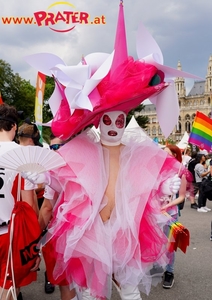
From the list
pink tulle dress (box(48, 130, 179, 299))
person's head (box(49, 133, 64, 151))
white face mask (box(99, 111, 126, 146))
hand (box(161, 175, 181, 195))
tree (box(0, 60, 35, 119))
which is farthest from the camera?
tree (box(0, 60, 35, 119))

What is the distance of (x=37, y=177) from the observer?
229 cm

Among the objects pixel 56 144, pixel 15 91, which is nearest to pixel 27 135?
pixel 56 144

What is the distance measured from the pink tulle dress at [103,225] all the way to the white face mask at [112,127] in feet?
0.60

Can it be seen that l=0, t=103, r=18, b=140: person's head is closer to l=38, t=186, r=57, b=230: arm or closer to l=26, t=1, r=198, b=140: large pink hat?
l=26, t=1, r=198, b=140: large pink hat

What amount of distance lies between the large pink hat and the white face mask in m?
0.06

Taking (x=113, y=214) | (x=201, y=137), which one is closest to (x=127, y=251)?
(x=113, y=214)

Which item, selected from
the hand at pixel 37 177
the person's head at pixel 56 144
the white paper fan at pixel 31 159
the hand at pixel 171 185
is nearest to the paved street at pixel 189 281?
the person's head at pixel 56 144

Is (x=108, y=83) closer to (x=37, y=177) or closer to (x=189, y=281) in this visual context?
(x=37, y=177)

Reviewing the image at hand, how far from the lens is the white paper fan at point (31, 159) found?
212 cm

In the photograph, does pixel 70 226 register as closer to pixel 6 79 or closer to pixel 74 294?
pixel 74 294

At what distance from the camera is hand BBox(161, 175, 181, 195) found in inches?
93.4

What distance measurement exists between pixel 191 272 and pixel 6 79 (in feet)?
104

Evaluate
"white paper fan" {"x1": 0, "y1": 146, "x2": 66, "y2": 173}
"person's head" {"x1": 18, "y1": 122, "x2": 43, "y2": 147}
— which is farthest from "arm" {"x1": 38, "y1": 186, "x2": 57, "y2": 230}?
"person's head" {"x1": 18, "y1": 122, "x2": 43, "y2": 147}

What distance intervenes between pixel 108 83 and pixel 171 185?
2.80 ft
